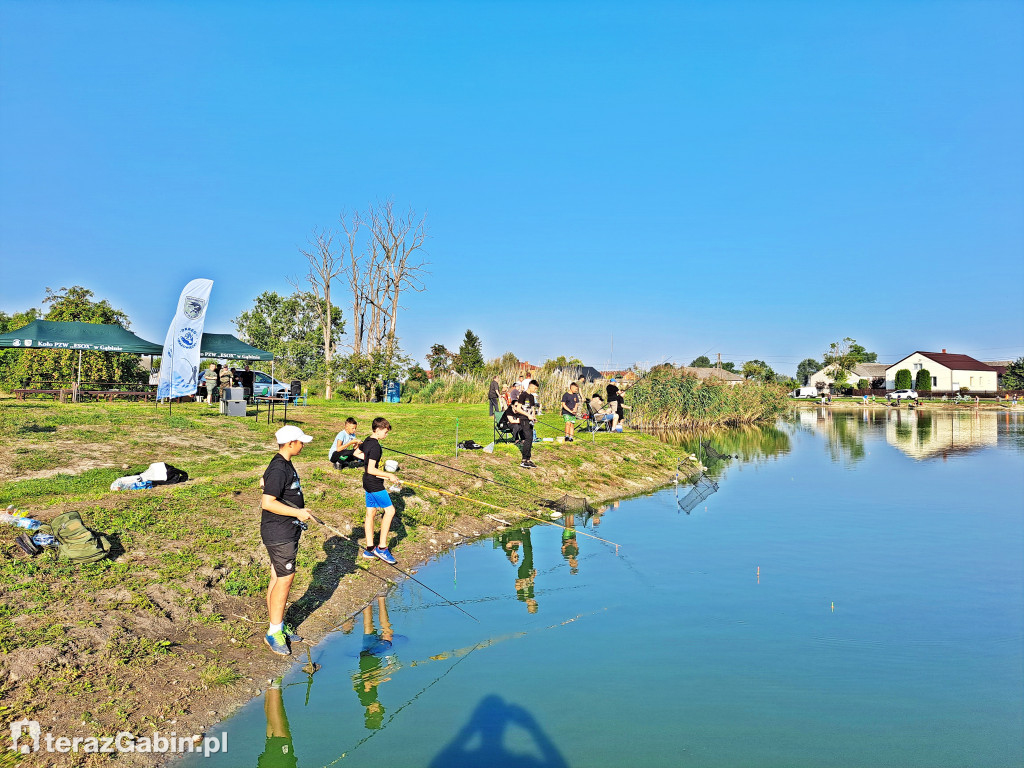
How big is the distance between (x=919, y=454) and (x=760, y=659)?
84.8 ft

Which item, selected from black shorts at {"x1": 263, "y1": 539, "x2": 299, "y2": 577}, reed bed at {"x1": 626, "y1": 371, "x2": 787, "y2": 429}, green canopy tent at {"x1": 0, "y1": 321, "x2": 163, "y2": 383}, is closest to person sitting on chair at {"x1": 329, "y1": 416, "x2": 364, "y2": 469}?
black shorts at {"x1": 263, "y1": 539, "x2": 299, "y2": 577}

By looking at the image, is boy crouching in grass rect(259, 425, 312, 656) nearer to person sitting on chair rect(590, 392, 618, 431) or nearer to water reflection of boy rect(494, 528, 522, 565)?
water reflection of boy rect(494, 528, 522, 565)

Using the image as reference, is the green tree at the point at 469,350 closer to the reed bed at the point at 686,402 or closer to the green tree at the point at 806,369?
the reed bed at the point at 686,402

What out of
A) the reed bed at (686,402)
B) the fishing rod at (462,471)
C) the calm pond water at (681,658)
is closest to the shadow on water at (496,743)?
the calm pond water at (681,658)

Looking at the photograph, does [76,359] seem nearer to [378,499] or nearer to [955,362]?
[378,499]

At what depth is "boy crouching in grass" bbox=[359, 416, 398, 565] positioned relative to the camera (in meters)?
9.52

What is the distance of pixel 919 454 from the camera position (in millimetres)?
29469

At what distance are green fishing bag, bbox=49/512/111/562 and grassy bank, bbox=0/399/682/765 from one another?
0.62 ft

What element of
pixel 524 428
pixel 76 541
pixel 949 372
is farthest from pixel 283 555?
pixel 949 372

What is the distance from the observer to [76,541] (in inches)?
311

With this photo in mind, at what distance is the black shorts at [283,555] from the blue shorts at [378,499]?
291 cm

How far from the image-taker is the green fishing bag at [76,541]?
25.6ft

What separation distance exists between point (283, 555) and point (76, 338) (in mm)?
23251

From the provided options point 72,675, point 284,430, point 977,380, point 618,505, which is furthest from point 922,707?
point 977,380
